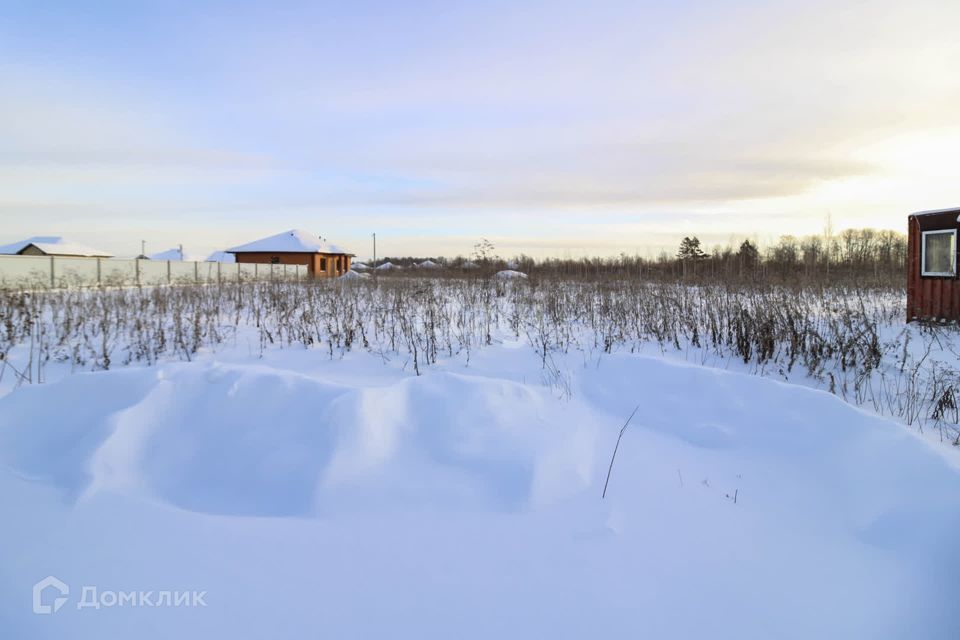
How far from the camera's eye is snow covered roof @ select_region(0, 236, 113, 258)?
114ft

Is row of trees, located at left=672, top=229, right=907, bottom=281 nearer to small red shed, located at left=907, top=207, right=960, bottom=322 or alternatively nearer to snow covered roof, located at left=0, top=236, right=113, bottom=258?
small red shed, located at left=907, top=207, right=960, bottom=322

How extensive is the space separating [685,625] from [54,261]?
21.1m

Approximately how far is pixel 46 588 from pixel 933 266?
1353cm

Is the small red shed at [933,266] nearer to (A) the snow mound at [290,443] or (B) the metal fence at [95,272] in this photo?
(A) the snow mound at [290,443]

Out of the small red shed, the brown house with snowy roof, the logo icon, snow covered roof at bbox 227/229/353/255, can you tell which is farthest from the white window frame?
snow covered roof at bbox 227/229/353/255

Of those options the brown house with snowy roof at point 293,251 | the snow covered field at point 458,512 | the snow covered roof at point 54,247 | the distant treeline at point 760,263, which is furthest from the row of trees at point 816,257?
the snow covered roof at point 54,247

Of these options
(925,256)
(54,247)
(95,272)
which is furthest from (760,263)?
(54,247)

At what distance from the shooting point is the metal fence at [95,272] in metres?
14.6

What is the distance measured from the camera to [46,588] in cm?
189

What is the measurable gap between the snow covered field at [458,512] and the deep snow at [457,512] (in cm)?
1

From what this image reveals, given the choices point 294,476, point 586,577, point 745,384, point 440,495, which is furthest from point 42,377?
point 745,384

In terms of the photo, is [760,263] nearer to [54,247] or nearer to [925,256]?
[925,256]

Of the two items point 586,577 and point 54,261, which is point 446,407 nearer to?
point 586,577

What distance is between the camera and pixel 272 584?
1.97 metres
